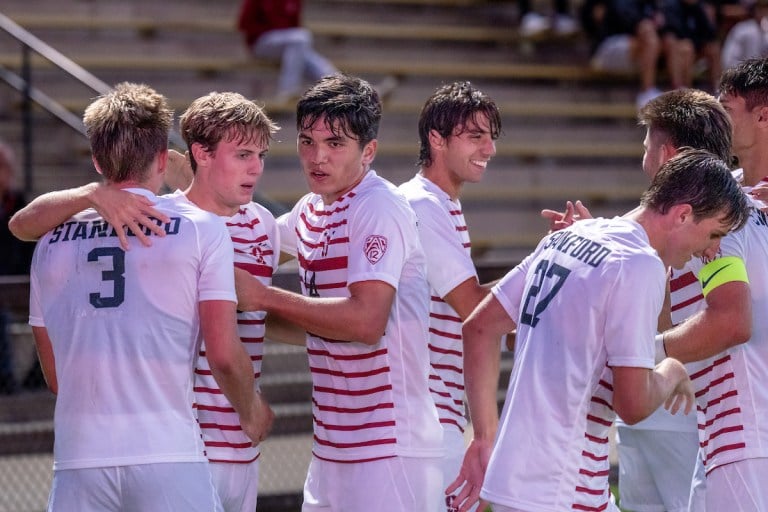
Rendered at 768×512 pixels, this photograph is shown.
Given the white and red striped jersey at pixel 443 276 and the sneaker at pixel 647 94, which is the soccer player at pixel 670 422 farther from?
the sneaker at pixel 647 94

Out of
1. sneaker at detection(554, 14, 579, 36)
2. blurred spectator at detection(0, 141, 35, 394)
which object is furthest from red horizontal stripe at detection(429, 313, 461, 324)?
sneaker at detection(554, 14, 579, 36)

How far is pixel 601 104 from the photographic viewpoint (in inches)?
504

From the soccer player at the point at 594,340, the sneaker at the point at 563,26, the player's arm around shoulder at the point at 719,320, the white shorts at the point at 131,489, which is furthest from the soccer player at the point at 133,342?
the sneaker at the point at 563,26

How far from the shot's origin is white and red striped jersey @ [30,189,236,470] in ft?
11.5

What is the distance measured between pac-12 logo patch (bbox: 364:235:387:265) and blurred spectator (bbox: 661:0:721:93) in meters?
8.85

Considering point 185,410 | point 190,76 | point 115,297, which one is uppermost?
point 190,76

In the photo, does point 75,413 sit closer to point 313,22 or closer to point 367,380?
point 367,380

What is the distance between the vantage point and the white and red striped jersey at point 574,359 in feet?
10.7

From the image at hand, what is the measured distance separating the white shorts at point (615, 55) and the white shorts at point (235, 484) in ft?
29.7

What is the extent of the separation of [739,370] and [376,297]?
46.0 inches

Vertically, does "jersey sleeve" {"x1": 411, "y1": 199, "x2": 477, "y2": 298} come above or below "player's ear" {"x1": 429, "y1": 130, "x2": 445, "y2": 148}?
below

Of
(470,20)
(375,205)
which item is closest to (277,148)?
(470,20)

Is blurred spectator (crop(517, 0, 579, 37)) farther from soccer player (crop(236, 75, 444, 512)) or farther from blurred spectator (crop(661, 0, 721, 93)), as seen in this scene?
soccer player (crop(236, 75, 444, 512))

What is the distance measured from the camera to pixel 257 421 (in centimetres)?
386
